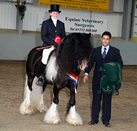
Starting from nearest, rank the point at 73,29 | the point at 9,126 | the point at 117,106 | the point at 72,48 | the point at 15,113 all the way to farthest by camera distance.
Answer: the point at 72,48, the point at 9,126, the point at 15,113, the point at 117,106, the point at 73,29

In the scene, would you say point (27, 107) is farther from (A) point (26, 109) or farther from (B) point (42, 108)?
(B) point (42, 108)

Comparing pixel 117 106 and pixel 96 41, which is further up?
pixel 96 41

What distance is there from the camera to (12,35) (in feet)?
37.9

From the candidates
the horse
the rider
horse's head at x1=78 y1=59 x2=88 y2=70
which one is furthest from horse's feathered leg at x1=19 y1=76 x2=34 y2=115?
horse's head at x1=78 y1=59 x2=88 y2=70

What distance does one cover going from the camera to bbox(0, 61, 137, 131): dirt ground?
4.03 meters

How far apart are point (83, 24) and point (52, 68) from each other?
8821 millimetres

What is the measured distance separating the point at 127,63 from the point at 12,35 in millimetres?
5779

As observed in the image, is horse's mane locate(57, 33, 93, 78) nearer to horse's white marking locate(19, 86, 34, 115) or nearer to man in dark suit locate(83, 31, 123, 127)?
man in dark suit locate(83, 31, 123, 127)

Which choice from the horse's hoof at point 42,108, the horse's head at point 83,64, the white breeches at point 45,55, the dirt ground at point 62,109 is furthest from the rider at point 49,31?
the horse's head at point 83,64

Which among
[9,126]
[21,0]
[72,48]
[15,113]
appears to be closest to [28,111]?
[15,113]

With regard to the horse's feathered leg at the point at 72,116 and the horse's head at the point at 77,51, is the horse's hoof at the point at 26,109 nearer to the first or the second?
the horse's feathered leg at the point at 72,116

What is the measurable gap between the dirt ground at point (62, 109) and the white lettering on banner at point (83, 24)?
490 centimetres

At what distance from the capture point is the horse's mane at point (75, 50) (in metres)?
3.64

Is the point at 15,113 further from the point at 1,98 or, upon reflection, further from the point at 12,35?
the point at 12,35
